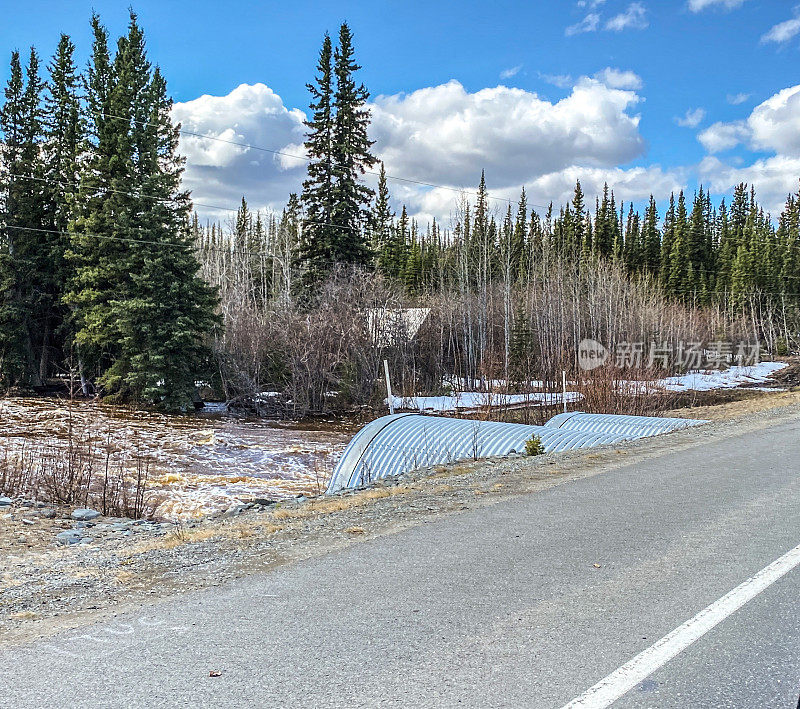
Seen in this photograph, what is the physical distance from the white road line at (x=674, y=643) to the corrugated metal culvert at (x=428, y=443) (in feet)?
25.8

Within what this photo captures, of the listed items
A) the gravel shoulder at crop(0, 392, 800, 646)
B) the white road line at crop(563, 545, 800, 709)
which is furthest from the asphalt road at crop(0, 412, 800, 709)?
the gravel shoulder at crop(0, 392, 800, 646)

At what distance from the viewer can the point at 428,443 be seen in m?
14.1

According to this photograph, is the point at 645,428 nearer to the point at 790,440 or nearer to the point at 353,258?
the point at 790,440

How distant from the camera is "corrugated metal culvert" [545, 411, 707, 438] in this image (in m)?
16.2

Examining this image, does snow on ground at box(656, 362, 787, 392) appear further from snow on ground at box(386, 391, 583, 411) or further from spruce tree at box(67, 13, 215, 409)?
spruce tree at box(67, 13, 215, 409)

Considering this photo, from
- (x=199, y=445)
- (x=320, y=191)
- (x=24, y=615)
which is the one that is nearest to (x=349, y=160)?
(x=320, y=191)

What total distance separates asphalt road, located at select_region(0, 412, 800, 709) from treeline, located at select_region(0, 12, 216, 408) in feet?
83.3

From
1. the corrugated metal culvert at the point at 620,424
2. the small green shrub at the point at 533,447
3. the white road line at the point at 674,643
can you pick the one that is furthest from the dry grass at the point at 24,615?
the corrugated metal culvert at the point at 620,424

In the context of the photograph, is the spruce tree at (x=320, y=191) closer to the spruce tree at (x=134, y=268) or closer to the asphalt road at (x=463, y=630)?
the spruce tree at (x=134, y=268)

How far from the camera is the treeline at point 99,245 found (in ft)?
99.9

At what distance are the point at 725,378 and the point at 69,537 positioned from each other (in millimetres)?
52790

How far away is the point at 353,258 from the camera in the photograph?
38.2m

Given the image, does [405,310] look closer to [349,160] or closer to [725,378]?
[349,160]

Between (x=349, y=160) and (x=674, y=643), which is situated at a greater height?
(x=349, y=160)
